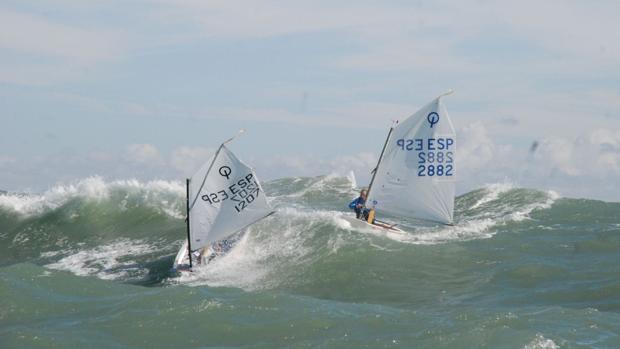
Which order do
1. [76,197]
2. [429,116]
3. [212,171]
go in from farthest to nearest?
[76,197] < [429,116] < [212,171]

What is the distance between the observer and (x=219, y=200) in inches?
844

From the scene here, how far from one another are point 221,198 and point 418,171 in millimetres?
5838

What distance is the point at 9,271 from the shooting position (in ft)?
59.4

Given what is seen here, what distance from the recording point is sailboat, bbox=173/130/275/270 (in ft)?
69.7

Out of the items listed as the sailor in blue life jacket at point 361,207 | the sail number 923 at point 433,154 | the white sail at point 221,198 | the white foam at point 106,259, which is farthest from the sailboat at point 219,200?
the sail number 923 at point 433,154

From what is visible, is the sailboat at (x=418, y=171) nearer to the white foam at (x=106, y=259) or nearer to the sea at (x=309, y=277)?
the sea at (x=309, y=277)

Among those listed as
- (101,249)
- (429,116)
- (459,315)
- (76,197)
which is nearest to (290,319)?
(459,315)

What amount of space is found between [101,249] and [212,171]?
5947mm

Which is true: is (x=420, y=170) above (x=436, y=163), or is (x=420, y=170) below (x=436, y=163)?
below

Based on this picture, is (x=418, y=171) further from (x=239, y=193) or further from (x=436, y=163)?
(x=239, y=193)

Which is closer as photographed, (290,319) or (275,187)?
(290,319)

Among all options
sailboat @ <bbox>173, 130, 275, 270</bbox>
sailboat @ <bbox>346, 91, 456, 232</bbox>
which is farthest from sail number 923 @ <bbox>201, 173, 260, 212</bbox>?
sailboat @ <bbox>346, 91, 456, 232</bbox>

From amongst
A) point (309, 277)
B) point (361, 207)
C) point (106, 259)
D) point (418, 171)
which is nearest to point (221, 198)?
point (309, 277)

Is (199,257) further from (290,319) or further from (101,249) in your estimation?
(290,319)
